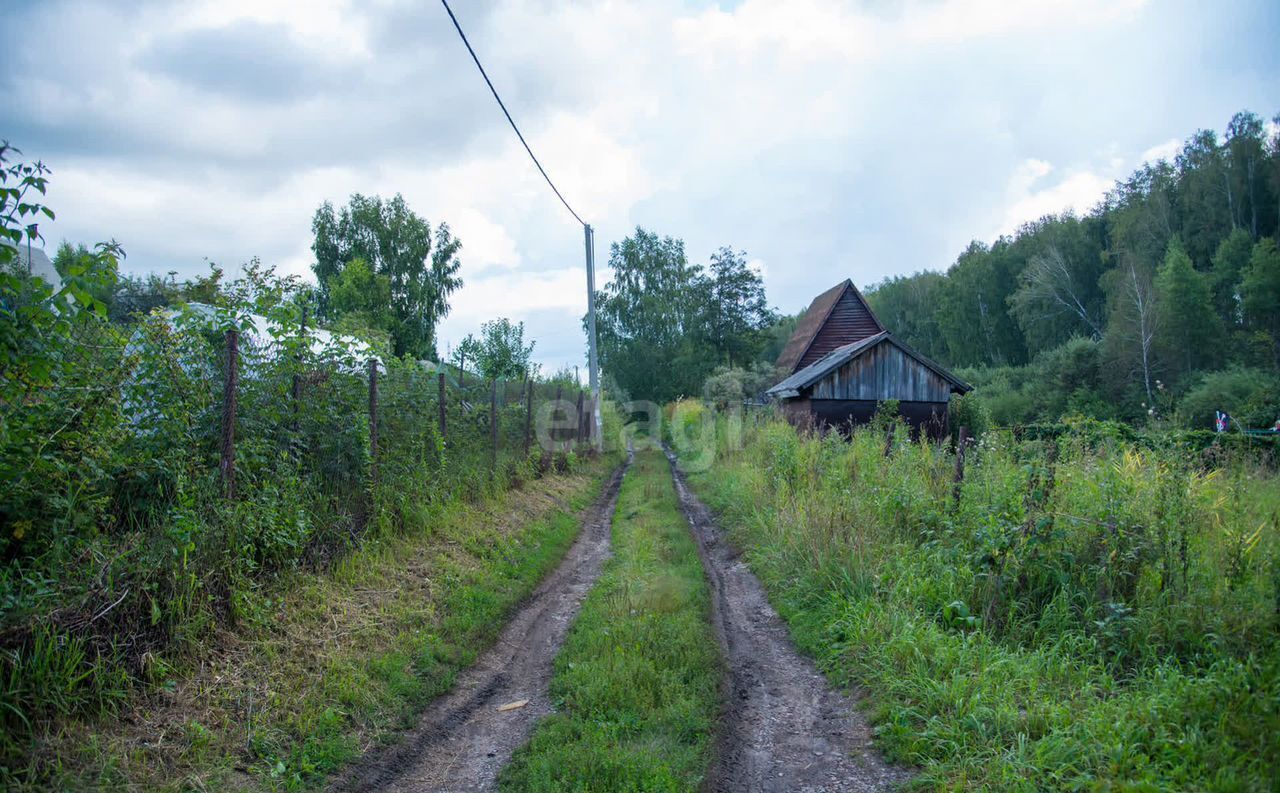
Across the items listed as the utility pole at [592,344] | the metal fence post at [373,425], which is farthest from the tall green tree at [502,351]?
the metal fence post at [373,425]

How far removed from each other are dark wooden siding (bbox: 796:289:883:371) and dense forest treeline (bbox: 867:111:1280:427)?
25.2 feet

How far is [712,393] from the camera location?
39281 millimetres

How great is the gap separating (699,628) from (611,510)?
7556 mm

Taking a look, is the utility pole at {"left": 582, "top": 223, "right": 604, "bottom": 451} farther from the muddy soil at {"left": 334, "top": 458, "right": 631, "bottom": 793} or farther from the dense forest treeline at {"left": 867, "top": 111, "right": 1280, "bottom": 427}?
the dense forest treeline at {"left": 867, "top": 111, "right": 1280, "bottom": 427}

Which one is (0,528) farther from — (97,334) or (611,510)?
(611,510)

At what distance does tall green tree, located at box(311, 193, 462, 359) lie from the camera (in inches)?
1576

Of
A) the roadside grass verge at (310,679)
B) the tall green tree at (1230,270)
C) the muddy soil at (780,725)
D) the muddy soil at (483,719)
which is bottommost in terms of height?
the muddy soil at (780,725)

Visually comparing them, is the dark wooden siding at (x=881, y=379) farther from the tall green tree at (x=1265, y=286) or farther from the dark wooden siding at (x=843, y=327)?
the tall green tree at (x=1265, y=286)

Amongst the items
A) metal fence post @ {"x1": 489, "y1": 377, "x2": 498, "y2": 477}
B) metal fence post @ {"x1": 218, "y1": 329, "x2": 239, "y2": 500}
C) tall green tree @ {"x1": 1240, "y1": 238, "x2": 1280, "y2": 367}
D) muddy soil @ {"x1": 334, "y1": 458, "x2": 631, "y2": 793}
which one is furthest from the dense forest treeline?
metal fence post @ {"x1": 218, "y1": 329, "x2": 239, "y2": 500}

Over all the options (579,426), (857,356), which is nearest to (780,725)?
(579,426)

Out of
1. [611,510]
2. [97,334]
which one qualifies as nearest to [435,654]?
[97,334]

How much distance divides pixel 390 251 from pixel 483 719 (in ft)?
131

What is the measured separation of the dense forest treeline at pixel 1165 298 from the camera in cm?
3725

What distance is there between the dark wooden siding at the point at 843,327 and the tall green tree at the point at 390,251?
23.2 m
